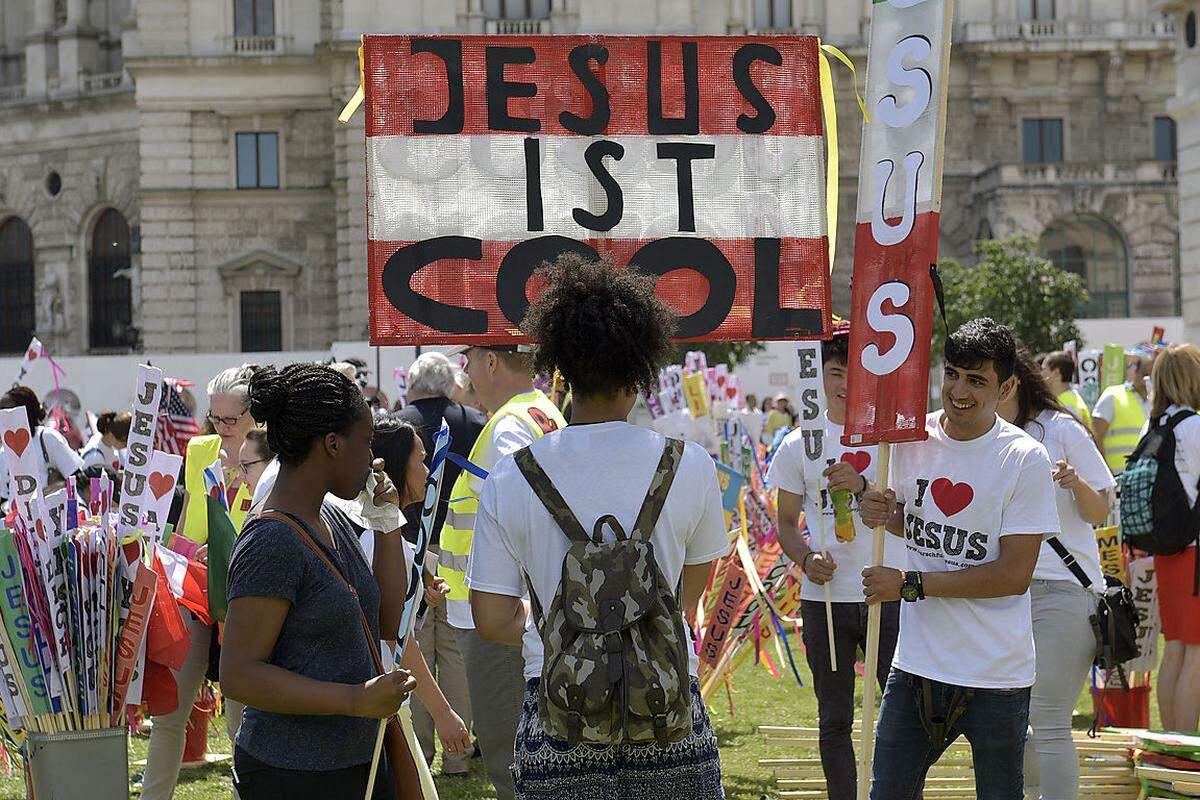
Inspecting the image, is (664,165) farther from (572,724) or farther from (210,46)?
(210,46)

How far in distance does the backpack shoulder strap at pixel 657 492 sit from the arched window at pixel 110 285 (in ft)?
157

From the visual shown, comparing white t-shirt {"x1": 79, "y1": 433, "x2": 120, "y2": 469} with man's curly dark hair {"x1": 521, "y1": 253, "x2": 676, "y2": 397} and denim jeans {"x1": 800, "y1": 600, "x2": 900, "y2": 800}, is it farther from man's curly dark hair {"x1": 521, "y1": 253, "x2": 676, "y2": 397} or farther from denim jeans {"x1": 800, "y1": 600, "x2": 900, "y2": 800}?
man's curly dark hair {"x1": 521, "y1": 253, "x2": 676, "y2": 397}

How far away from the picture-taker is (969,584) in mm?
4664

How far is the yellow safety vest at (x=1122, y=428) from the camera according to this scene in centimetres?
1153

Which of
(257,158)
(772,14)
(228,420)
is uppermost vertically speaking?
(772,14)

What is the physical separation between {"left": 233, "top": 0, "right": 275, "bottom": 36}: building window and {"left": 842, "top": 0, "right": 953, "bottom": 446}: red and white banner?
4259 cm

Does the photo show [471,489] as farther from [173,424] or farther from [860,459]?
[173,424]

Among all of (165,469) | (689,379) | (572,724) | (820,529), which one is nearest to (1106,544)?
(820,529)

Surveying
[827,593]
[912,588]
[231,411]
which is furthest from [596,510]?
[231,411]

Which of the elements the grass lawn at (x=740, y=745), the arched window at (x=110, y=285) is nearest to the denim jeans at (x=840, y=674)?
the grass lawn at (x=740, y=745)

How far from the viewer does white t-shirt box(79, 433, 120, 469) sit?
12.0m

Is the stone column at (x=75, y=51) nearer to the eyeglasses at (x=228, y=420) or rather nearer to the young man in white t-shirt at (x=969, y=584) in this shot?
the eyeglasses at (x=228, y=420)

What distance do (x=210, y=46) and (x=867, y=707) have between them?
141 feet

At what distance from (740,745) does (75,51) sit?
155ft
